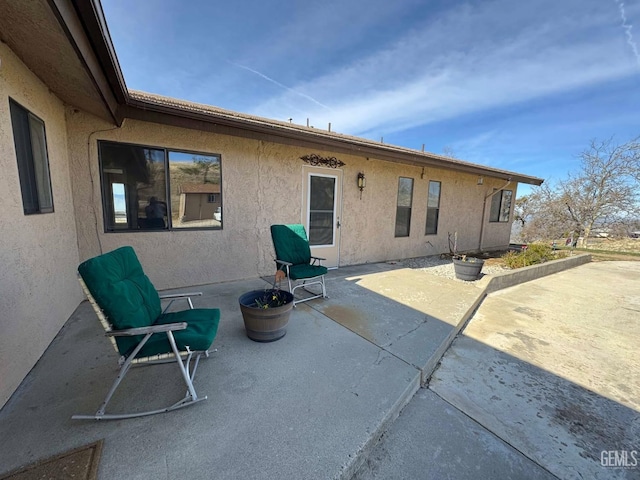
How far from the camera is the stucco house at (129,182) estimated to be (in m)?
1.84

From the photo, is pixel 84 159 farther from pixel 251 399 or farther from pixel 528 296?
pixel 528 296

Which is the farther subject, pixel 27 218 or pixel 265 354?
pixel 265 354

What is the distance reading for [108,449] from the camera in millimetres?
1338

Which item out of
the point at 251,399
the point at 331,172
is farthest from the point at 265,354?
the point at 331,172

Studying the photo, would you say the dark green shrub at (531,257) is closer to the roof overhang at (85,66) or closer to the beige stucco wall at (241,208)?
the beige stucco wall at (241,208)

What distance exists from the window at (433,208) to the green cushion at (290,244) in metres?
4.83

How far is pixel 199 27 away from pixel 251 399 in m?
6.18

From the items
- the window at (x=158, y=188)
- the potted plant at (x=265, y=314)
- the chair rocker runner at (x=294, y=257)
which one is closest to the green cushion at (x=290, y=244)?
the chair rocker runner at (x=294, y=257)

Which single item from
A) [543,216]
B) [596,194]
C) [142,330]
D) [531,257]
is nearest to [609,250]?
[596,194]

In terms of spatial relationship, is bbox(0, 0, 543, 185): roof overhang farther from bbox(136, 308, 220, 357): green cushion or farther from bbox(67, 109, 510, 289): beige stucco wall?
bbox(136, 308, 220, 357): green cushion

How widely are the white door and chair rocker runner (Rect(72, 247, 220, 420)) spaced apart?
3.45m

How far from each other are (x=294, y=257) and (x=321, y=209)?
1.82m

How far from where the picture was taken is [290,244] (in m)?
3.77

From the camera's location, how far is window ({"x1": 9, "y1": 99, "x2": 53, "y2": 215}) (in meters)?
2.10
